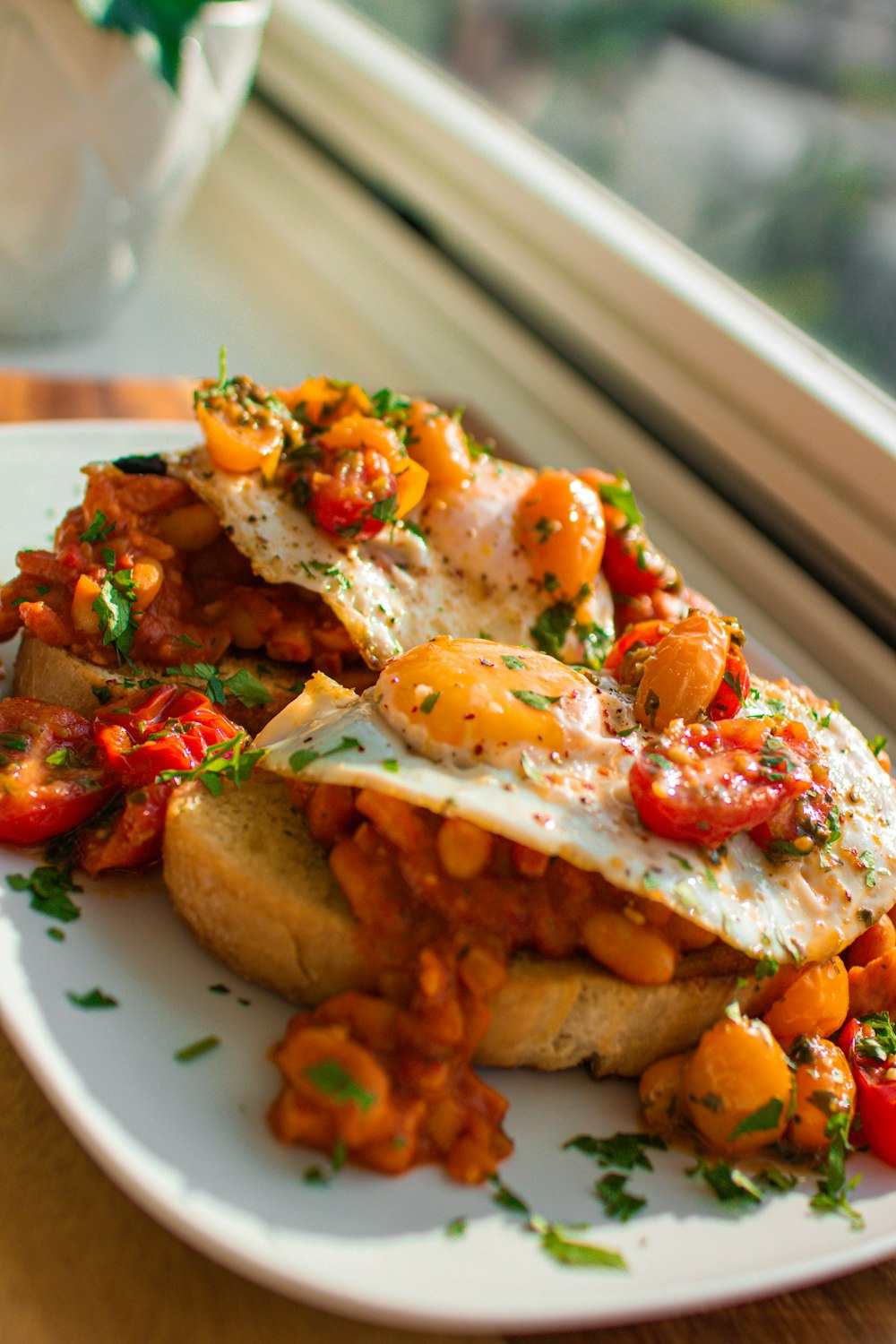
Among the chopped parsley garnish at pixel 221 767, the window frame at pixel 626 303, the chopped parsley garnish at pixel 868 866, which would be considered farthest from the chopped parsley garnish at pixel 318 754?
the window frame at pixel 626 303

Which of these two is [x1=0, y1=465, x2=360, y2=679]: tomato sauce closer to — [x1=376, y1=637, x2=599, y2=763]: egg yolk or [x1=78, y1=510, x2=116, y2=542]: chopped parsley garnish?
[x1=78, y1=510, x2=116, y2=542]: chopped parsley garnish

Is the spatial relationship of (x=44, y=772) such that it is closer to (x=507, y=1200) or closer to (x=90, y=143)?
(x=507, y=1200)

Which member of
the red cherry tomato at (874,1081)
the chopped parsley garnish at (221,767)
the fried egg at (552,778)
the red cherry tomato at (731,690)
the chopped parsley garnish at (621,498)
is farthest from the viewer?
the chopped parsley garnish at (621,498)

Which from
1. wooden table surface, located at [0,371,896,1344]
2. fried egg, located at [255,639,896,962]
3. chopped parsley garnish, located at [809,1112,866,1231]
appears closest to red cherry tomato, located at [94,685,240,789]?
fried egg, located at [255,639,896,962]

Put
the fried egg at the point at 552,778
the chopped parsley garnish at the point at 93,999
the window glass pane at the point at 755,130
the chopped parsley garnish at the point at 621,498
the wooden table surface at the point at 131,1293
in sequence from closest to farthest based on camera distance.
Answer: the wooden table surface at the point at 131,1293, the chopped parsley garnish at the point at 93,999, the fried egg at the point at 552,778, the chopped parsley garnish at the point at 621,498, the window glass pane at the point at 755,130

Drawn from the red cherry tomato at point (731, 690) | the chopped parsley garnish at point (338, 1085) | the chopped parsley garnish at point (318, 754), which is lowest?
the chopped parsley garnish at point (338, 1085)

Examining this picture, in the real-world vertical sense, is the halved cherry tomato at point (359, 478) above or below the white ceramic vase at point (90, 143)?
above

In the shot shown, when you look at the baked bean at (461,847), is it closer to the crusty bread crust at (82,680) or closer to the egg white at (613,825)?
the egg white at (613,825)
